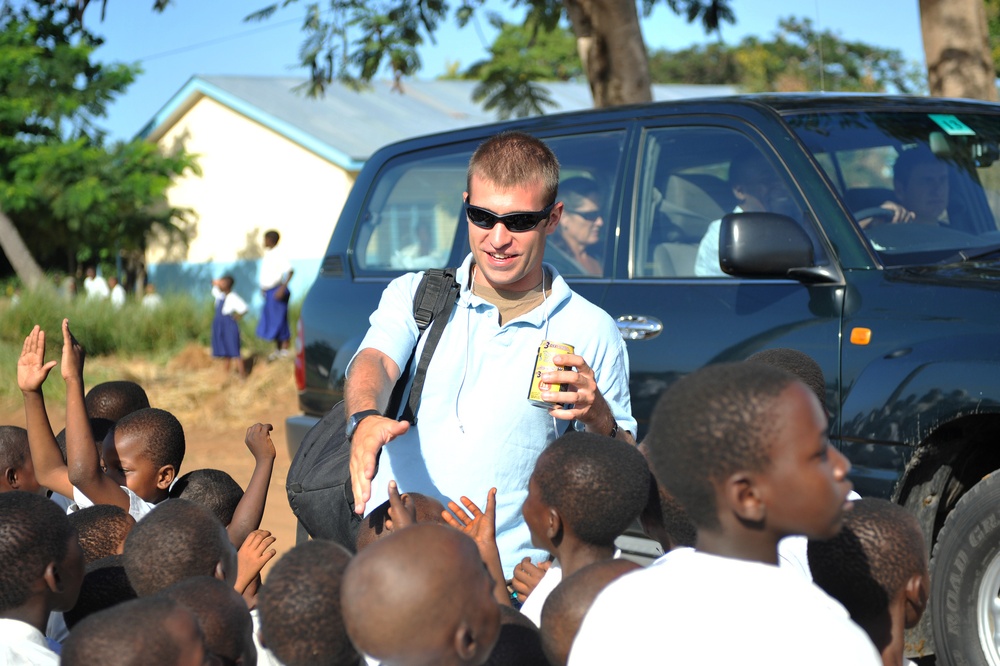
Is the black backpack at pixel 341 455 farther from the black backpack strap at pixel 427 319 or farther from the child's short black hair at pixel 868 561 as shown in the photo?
the child's short black hair at pixel 868 561

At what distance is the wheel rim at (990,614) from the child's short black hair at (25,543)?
2.63m

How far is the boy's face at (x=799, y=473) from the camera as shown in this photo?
164 cm

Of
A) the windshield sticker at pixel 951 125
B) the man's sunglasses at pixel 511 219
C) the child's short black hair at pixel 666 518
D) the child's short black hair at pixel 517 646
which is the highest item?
the windshield sticker at pixel 951 125

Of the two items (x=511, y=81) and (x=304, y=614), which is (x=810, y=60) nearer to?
(x=511, y=81)

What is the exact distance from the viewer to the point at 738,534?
5.56 feet

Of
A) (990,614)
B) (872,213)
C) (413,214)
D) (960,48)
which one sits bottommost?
(990,614)

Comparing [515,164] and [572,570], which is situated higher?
[515,164]

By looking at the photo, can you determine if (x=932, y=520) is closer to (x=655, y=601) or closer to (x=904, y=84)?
(x=655, y=601)

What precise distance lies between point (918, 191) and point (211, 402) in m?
8.36

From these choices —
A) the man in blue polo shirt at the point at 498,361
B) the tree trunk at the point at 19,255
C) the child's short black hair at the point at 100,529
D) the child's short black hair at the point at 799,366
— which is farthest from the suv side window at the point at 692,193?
the tree trunk at the point at 19,255

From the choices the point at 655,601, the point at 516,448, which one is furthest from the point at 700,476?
the point at 516,448

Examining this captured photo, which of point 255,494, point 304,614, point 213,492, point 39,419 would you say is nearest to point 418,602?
point 304,614

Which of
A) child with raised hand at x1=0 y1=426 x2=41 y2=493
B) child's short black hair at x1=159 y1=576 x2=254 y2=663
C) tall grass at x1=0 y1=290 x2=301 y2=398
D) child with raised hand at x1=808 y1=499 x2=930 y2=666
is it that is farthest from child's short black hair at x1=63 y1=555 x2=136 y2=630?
tall grass at x1=0 y1=290 x2=301 y2=398

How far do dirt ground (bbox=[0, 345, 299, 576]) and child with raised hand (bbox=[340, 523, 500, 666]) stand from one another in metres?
6.78
